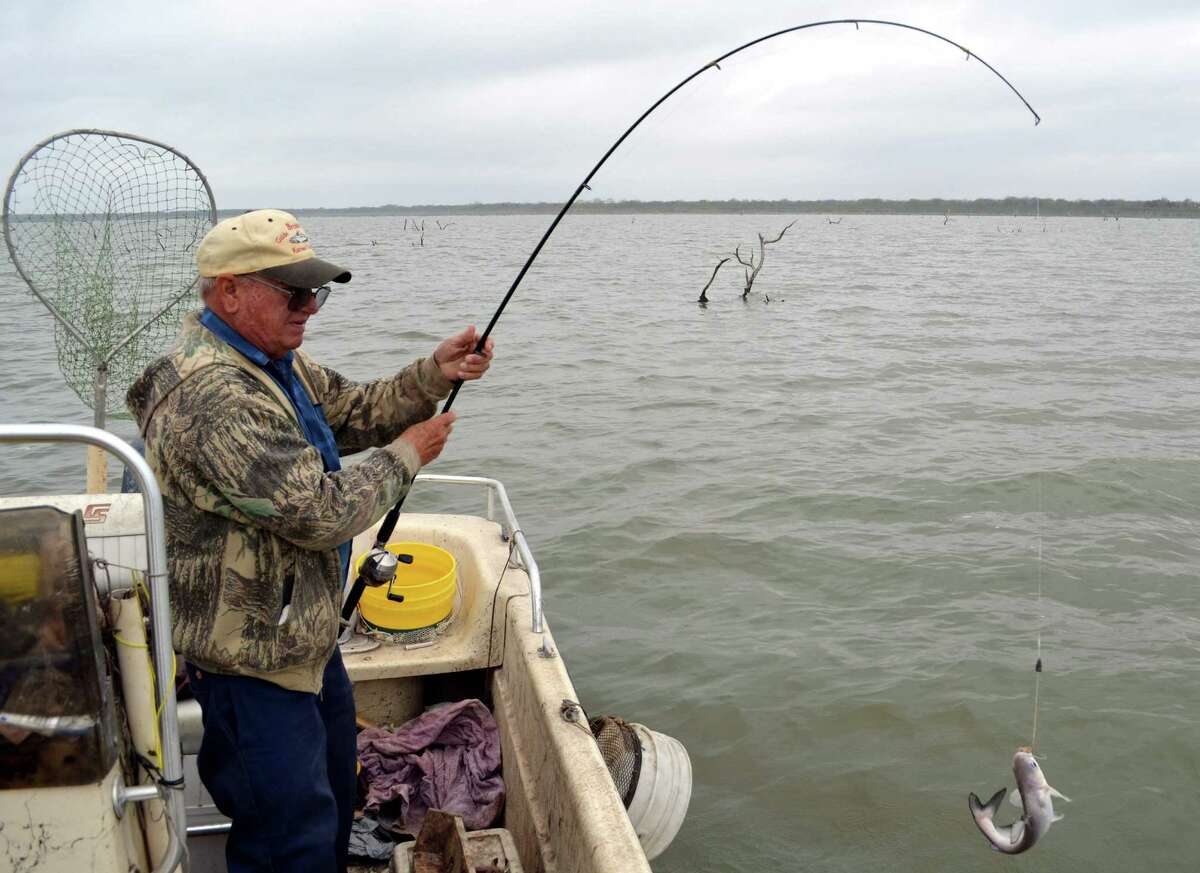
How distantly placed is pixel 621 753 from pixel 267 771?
5.61 feet

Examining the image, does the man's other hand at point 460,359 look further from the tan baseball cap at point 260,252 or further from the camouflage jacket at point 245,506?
the tan baseball cap at point 260,252

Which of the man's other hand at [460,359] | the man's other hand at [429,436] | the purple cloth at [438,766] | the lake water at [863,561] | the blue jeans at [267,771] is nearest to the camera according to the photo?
the blue jeans at [267,771]

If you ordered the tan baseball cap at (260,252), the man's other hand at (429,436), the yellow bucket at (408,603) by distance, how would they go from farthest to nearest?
1. the yellow bucket at (408,603)
2. the man's other hand at (429,436)
3. the tan baseball cap at (260,252)

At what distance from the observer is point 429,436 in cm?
258

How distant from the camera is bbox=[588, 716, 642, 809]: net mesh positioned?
149 inches

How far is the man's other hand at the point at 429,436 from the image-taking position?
2543 millimetres

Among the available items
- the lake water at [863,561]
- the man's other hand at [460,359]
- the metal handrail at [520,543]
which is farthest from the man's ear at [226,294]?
the lake water at [863,561]

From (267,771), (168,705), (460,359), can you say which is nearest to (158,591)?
(168,705)

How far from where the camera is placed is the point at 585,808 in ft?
9.10

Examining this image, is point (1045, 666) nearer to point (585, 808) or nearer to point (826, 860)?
point (826, 860)

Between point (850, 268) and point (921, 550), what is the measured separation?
110 feet

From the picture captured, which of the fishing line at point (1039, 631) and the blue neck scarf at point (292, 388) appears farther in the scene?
the fishing line at point (1039, 631)

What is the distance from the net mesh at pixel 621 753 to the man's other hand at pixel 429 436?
1.63 metres

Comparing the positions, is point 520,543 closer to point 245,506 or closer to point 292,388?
point 292,388
